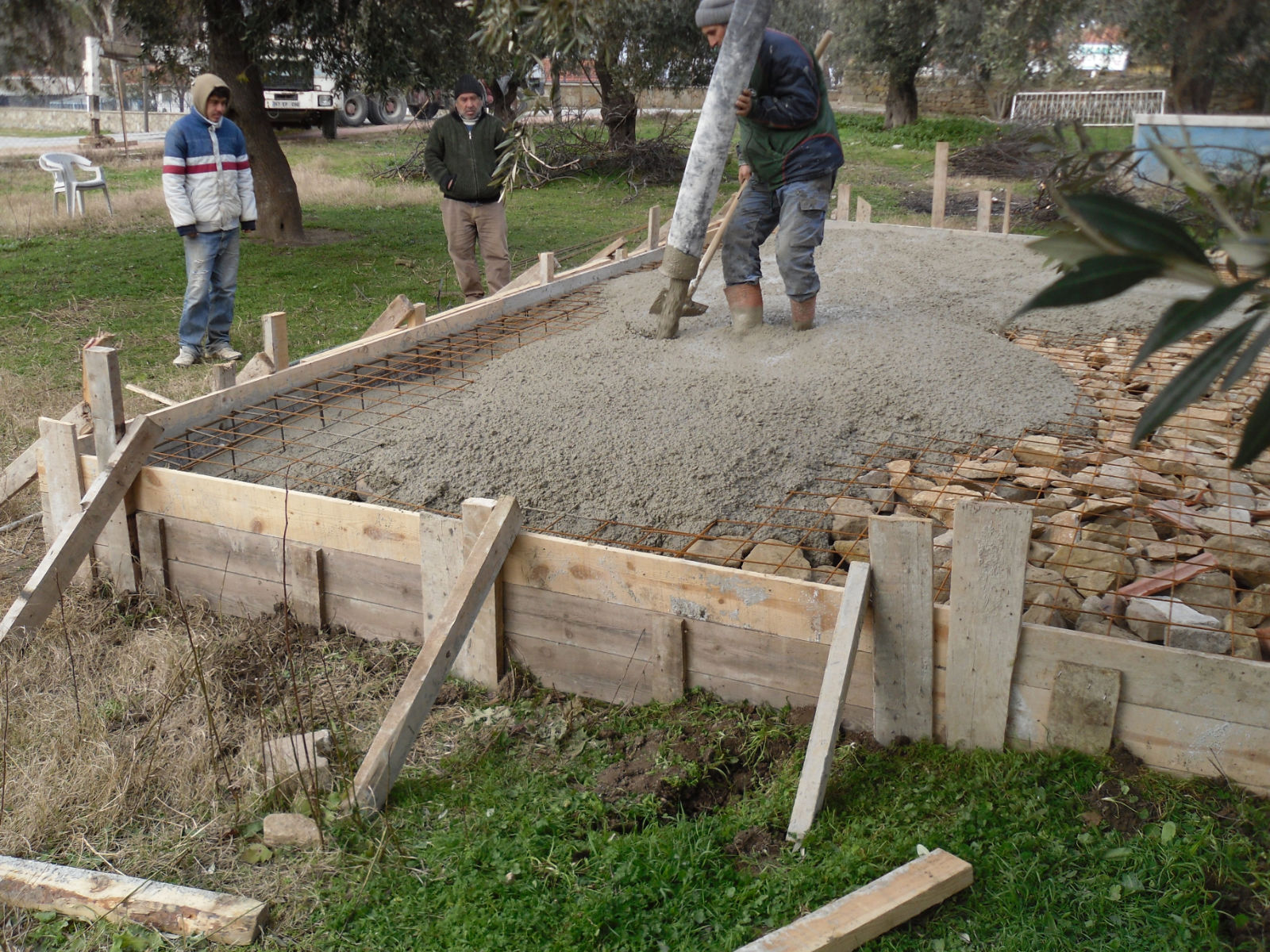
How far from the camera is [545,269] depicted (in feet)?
22.9

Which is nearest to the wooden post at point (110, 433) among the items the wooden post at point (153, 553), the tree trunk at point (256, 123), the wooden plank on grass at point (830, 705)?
the wooden post at point (153, 553)

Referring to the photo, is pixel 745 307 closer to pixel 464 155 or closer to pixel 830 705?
pixel 464 155

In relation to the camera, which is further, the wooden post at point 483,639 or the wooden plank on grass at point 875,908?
the wooden post at point 483,639

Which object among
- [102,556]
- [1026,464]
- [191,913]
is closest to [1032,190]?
[1026,464]

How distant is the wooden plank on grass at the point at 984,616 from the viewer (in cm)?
261

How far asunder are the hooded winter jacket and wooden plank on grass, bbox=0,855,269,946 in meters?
5.08

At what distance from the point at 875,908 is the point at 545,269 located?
540 cm

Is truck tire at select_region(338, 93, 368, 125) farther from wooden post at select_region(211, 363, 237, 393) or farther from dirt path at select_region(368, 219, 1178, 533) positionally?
wooden post at select_region(211, 363, 237, 393)

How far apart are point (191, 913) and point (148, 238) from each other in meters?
11.4

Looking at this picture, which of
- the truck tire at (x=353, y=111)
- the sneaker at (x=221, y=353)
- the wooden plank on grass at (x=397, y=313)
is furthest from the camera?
the truck tire at (x=353, y=111)

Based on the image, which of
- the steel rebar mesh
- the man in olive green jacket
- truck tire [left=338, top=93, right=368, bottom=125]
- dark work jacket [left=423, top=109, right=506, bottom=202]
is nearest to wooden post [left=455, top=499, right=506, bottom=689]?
the steel rebar mesh

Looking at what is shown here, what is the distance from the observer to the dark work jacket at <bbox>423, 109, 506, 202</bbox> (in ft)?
25.0

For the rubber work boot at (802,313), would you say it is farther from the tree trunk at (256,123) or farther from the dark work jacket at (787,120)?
the tree trunk at (256,123)

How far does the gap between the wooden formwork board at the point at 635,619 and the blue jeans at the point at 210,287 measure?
10.9 feet
